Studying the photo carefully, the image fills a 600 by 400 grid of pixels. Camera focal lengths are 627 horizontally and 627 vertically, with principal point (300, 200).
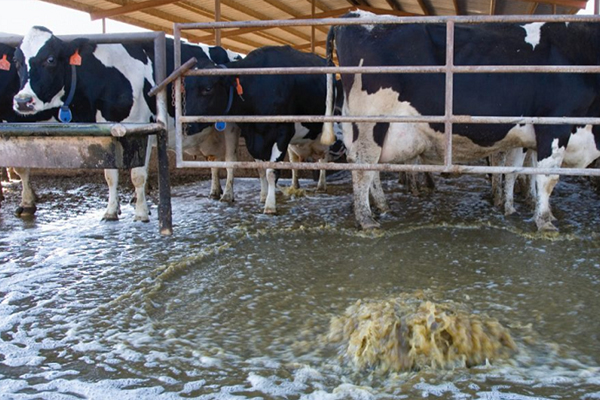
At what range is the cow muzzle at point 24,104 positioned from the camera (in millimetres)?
5309

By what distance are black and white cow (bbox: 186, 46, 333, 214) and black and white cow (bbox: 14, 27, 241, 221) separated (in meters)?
0.57

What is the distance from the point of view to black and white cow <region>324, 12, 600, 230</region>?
5.19 m

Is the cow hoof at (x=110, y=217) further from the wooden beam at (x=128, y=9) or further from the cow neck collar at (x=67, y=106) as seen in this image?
the wooden beam at (x=128, y=9)

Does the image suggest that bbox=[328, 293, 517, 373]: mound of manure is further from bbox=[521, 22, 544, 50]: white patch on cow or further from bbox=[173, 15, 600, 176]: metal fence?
bbox=[521, 22, 544, 50]: white patch on cow

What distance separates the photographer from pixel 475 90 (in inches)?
205

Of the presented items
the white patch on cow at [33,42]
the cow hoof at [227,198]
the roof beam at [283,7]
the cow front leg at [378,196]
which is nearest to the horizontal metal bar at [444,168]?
the cow front leg at [378,196]

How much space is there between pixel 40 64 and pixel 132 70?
2.92ft

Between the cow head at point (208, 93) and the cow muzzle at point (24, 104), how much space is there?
138cm

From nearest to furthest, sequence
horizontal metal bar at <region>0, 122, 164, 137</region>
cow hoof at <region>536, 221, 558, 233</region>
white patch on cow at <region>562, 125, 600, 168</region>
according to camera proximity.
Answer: horizontal metal bar at <region>0, 122, 164, 137</region>
cow hoof at <region>536, 221, 558, 233</region>
white patch on cow at <region>562, 125, 600, 168</region>

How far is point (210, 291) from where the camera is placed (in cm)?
361

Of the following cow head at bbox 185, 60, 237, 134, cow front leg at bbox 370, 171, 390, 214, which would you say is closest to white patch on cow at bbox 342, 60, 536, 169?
cow front leg at bbox 370, 171, 390, 214

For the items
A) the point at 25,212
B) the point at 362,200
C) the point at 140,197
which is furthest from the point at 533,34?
the point at 25,212

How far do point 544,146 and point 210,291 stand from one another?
3.17m

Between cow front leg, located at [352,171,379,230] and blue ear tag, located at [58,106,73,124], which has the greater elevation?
blue ear tag, located at [58,106,73,124]
